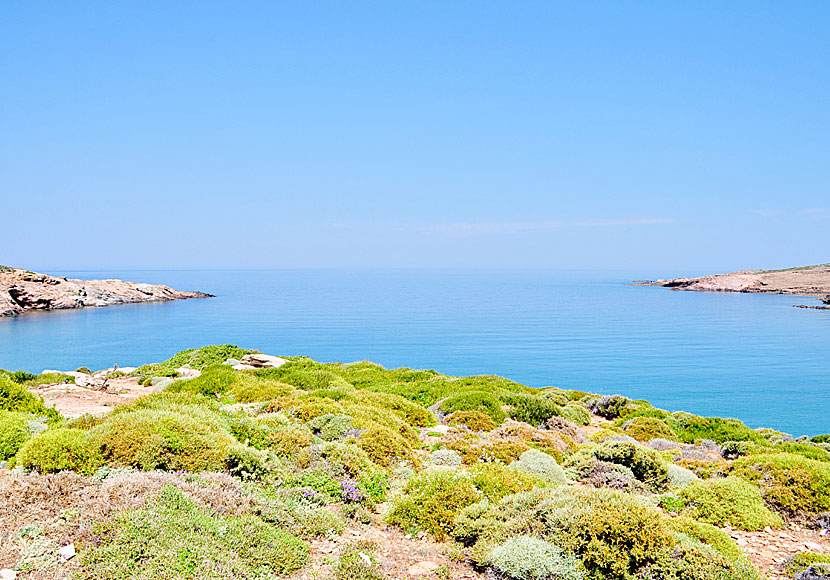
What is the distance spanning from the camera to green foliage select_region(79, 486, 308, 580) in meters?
5.91

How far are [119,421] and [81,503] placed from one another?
108 inches

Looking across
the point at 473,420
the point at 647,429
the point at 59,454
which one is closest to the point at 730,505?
the point at 473,420

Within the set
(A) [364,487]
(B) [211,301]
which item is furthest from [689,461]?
(B) [211,301]

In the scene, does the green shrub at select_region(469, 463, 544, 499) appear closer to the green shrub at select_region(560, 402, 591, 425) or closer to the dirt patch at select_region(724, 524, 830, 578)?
the dirt patch at select_region(724, 524, 830, 578)

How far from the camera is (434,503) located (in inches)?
345

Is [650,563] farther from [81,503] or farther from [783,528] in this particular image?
[81,503]

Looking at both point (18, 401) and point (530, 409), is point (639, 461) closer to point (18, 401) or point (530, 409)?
point (530, 409)

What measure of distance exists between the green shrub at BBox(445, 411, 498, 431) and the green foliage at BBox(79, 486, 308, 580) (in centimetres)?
983

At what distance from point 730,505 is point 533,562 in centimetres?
537

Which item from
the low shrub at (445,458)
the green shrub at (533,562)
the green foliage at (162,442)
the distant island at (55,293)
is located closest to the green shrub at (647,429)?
the low shrub at (445,458)

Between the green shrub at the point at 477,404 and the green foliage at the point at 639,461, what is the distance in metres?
5.67

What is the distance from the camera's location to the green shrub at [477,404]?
18391 millimetres

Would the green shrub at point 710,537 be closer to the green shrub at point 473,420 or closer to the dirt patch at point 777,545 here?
the dirt patch at point 777,545

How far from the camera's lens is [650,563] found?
6969mm
